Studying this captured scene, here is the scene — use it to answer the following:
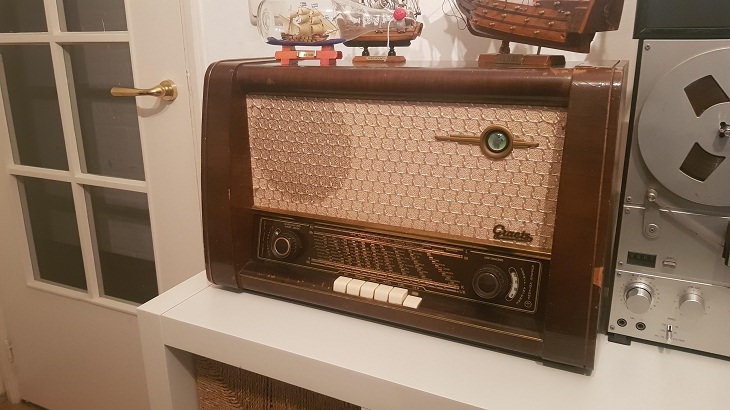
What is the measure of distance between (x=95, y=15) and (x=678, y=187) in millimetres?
1353

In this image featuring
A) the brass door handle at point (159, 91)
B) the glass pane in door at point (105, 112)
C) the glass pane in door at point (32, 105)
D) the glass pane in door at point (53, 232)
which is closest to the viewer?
the brass door handle at point (159, 91)

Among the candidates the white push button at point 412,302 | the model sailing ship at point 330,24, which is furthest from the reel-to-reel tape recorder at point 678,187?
the model sailing ship at point 330,24

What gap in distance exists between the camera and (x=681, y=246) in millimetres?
749

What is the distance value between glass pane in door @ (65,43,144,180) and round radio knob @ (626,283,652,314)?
1.21 m

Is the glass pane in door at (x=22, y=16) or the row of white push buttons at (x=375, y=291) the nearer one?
the row of white push buttons at (x=375, y=291)

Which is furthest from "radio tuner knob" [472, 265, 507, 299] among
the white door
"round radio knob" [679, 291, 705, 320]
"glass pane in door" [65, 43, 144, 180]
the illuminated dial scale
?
"glass pane in door" [65, 43, 144, 180]

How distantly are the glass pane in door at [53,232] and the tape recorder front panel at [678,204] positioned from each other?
1476mm

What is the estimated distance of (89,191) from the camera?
1.60 metres

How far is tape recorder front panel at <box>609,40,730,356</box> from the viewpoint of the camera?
0.70 metres

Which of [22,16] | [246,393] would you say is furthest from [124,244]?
[246,393]

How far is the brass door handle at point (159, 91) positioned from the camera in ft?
4.35

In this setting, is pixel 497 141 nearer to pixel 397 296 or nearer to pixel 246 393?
pixel 397 296

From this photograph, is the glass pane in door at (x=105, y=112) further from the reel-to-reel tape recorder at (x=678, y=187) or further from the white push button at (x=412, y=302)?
the reel-to-reel tape recorder at (x=678, y=187)

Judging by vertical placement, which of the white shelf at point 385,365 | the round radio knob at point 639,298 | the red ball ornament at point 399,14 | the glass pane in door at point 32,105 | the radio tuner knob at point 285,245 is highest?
the red ball ornament at point 399,14
